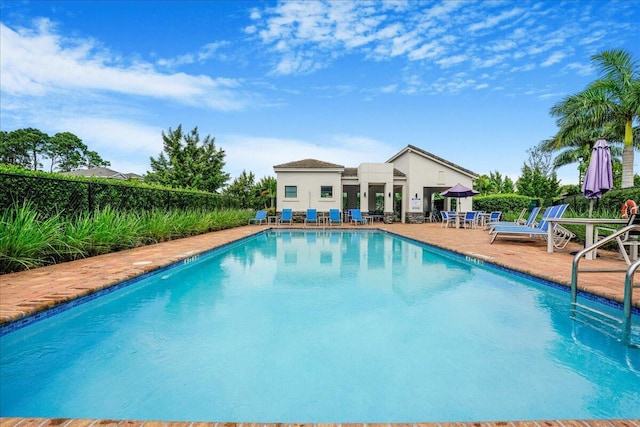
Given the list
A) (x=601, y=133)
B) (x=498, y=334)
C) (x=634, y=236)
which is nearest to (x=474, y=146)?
(x=601, y=133)

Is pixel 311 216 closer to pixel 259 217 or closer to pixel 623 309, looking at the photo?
pixel 259 217

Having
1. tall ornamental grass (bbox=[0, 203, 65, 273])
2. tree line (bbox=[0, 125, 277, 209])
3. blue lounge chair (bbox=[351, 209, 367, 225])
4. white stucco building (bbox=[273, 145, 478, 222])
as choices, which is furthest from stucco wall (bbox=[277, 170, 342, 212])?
tall ornamental grass (bbox=[0, 203, 65, 273])

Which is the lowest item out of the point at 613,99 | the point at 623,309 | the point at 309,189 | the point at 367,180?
the point at 623,309

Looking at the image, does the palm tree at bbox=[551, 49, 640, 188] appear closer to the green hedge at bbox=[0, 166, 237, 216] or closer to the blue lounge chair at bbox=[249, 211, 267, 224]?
the blue lounge chair at bbox=[249, 211, 267, 224]

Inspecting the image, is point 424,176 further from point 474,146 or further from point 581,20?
point 581,20

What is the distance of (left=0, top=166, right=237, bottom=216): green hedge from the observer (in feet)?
21.4

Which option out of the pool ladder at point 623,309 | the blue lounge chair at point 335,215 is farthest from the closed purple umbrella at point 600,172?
the blue lounge chair at point 335,215

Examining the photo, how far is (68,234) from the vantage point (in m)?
7.01

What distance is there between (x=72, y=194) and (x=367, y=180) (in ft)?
52.9

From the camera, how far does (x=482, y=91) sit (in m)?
19.4

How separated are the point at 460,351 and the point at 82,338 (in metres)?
4.06

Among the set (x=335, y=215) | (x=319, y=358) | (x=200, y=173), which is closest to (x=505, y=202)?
(x=335, y=215)

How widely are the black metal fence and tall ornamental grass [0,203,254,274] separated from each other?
0.67 feet

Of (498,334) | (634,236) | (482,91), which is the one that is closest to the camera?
(498,334)
